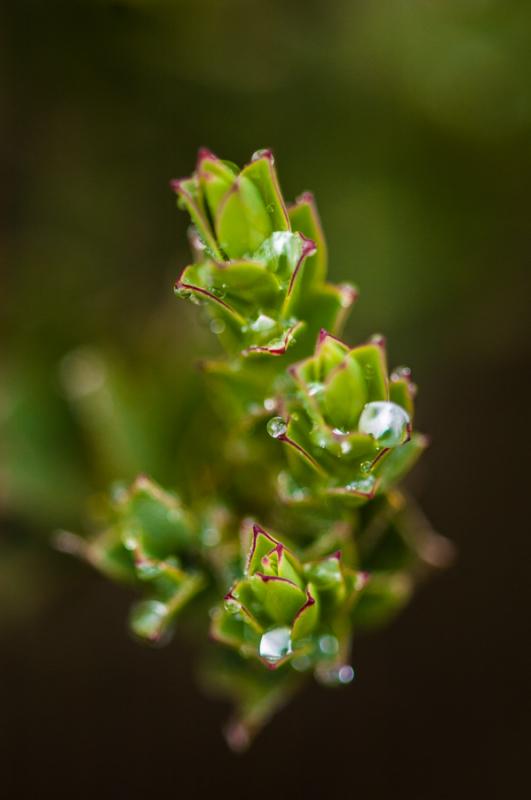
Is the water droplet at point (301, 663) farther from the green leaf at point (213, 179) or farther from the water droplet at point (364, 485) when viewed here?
the green leaf at point (213, 179)

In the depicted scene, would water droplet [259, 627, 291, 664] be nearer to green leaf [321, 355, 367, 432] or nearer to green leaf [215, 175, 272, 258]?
green leaf [321, 355, 367, 432]

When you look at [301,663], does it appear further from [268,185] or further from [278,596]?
[268,185]

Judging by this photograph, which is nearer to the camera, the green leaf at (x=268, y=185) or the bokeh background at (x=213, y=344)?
the green leaf at (x=268, y=185)

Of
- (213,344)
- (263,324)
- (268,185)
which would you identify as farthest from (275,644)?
(213,344)

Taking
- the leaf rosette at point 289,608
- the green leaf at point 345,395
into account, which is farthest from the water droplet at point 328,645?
the green leaf at point 345,395

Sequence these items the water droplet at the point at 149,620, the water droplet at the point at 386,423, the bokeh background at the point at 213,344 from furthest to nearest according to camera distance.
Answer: the bokeh background at the point at 213,344, the water droplet at the point at 149,620, the water droplet at the point at 386,423

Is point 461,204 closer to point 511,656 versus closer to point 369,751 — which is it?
point 511,656
